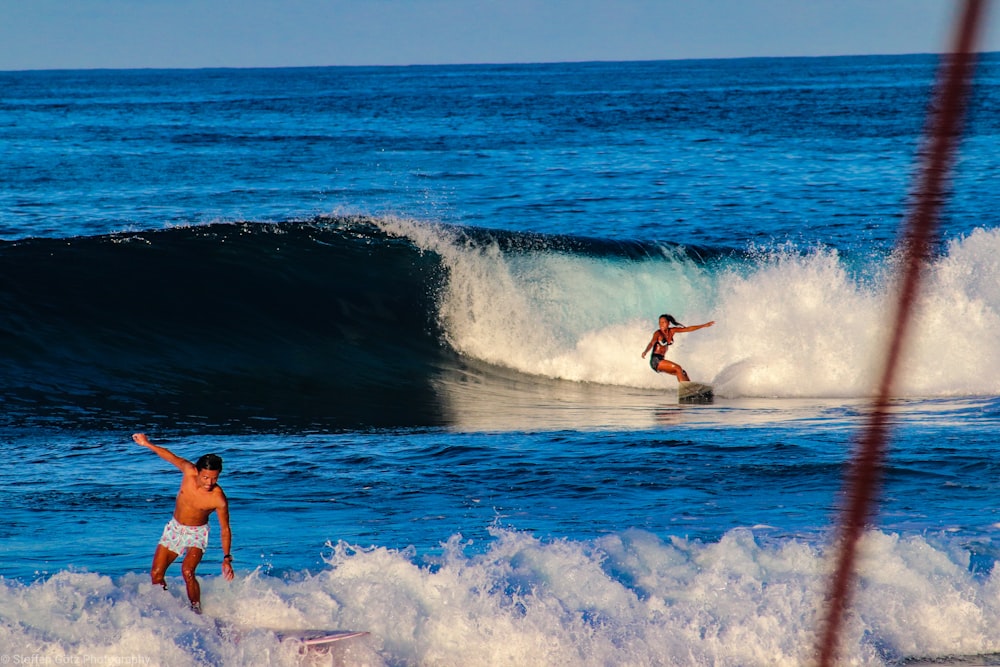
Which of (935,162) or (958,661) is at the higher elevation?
(935,162)

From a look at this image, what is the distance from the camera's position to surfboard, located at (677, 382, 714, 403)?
1459cm

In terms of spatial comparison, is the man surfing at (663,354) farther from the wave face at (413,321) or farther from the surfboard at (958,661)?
the surfboard at (958,661)

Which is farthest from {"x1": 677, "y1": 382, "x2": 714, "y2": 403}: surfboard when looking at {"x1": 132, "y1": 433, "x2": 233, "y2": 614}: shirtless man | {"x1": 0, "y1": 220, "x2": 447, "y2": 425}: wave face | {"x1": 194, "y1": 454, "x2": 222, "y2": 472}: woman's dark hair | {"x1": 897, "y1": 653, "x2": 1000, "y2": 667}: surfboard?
{"x1": 194, "y1": 454, "x2": 222, "y2": 472}: woman's dark hair

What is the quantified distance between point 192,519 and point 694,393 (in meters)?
9.13

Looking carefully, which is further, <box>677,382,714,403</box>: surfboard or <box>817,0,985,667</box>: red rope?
<box>677,382,714,403</box>: surfboard

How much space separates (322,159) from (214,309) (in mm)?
24323

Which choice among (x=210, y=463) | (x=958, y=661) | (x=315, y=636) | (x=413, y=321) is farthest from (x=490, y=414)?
(x=958, y=661)

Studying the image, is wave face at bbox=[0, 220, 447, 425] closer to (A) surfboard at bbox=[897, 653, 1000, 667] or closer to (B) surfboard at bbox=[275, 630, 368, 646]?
(B) surfboard at bbox=[275, 630, 368, 646]

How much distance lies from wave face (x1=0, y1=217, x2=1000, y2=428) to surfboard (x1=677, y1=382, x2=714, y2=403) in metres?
0.86

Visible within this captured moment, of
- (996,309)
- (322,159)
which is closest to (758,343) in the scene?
(996,309)

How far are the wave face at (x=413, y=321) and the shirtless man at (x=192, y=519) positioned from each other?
627 centimetres

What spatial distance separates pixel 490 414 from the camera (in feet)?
45.4

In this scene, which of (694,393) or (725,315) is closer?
(694,393)

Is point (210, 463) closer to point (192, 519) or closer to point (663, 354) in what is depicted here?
point (192, 519)
